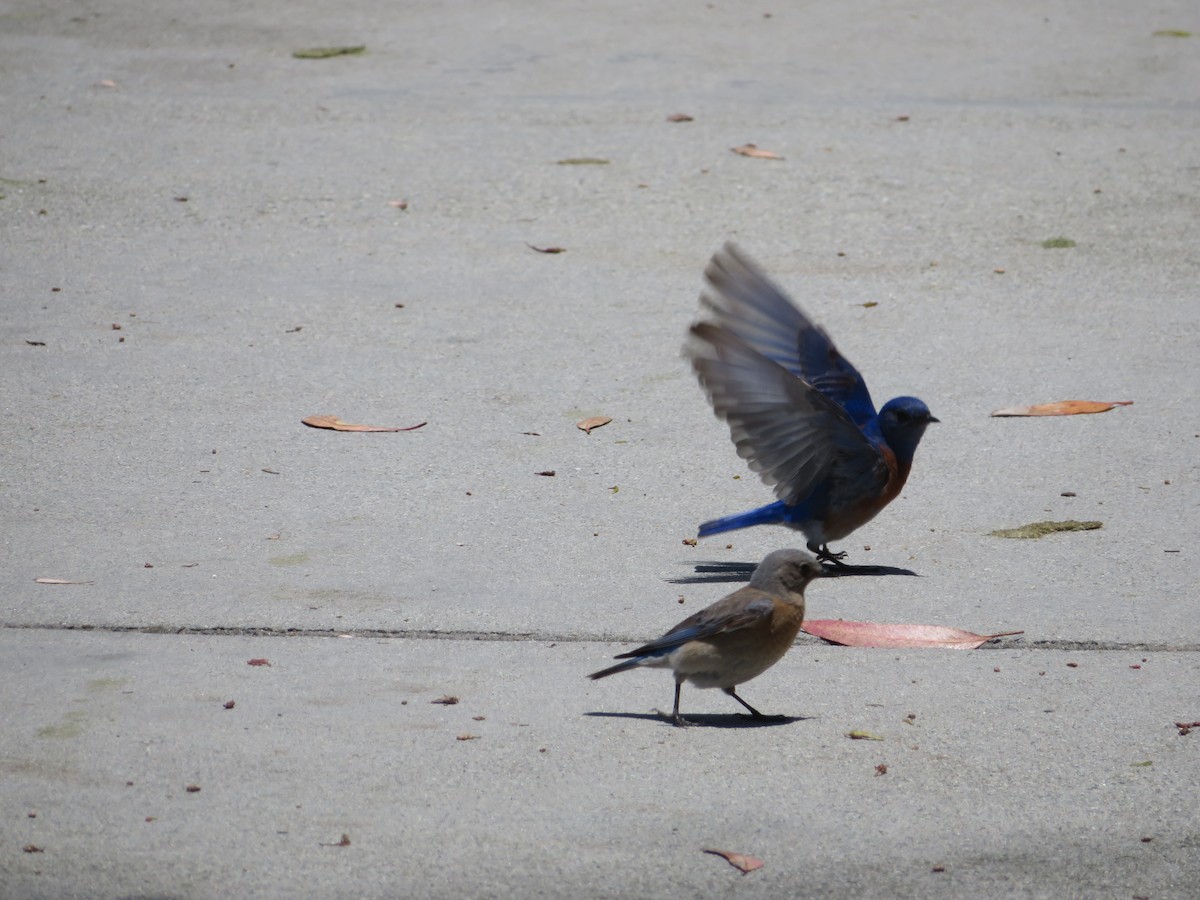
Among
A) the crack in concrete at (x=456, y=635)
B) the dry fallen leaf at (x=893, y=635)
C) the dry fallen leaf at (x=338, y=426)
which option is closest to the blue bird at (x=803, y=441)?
the dry fallen leaf at (x=893, y=635)

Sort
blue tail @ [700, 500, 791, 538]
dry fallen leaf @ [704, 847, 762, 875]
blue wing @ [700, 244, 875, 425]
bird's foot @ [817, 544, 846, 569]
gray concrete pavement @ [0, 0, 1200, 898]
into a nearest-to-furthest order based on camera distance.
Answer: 1. dry fallen leaf @ [704, 847, 762, 875]
2. gray concrete pavement @ [0, 0, 1200, 898]
3. blue tail @ [700, 500, 791, 538]
4. bird's foot @ [817, 544, 846, 569]
5. blue wing @ [700, 244, 875, 425]

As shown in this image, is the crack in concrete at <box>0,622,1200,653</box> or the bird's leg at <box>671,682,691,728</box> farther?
the crack in concrete at <box>0,622,1200,653</box>

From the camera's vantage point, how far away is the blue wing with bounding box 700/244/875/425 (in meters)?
5.95

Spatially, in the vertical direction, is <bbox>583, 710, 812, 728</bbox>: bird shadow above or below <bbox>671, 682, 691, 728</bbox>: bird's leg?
below

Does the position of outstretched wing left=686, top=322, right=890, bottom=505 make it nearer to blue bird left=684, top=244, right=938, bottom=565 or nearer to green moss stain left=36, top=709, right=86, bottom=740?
blue bird left=684, top=244, right=938, bottom=565

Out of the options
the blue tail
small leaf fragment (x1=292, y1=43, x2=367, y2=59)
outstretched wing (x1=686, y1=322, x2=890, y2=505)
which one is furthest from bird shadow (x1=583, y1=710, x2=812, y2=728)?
small leaf fragment (x1=292, y1=43, x2=367, y2=59)

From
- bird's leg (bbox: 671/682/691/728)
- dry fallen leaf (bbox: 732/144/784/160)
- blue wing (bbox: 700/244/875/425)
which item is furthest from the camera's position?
dry fallen leaf (bbox: 732/144/784/160)

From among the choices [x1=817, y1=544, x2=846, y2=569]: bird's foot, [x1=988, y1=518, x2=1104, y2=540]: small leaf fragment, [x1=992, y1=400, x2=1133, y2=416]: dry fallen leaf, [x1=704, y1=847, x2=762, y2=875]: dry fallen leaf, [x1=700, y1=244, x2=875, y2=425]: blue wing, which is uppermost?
[x1=700, y1=244, x2=875, y2=425]: blue wing

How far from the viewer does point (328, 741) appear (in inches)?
158

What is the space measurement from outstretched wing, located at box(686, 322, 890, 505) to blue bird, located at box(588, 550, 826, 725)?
1232 millimetres

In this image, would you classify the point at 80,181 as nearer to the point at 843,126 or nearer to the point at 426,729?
the point at 843,126

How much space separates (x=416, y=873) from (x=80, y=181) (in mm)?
6943

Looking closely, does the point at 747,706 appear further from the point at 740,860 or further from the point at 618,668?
the point at 740,860

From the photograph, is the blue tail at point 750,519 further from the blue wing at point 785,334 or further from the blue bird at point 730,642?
the blue bird at point 730,642
